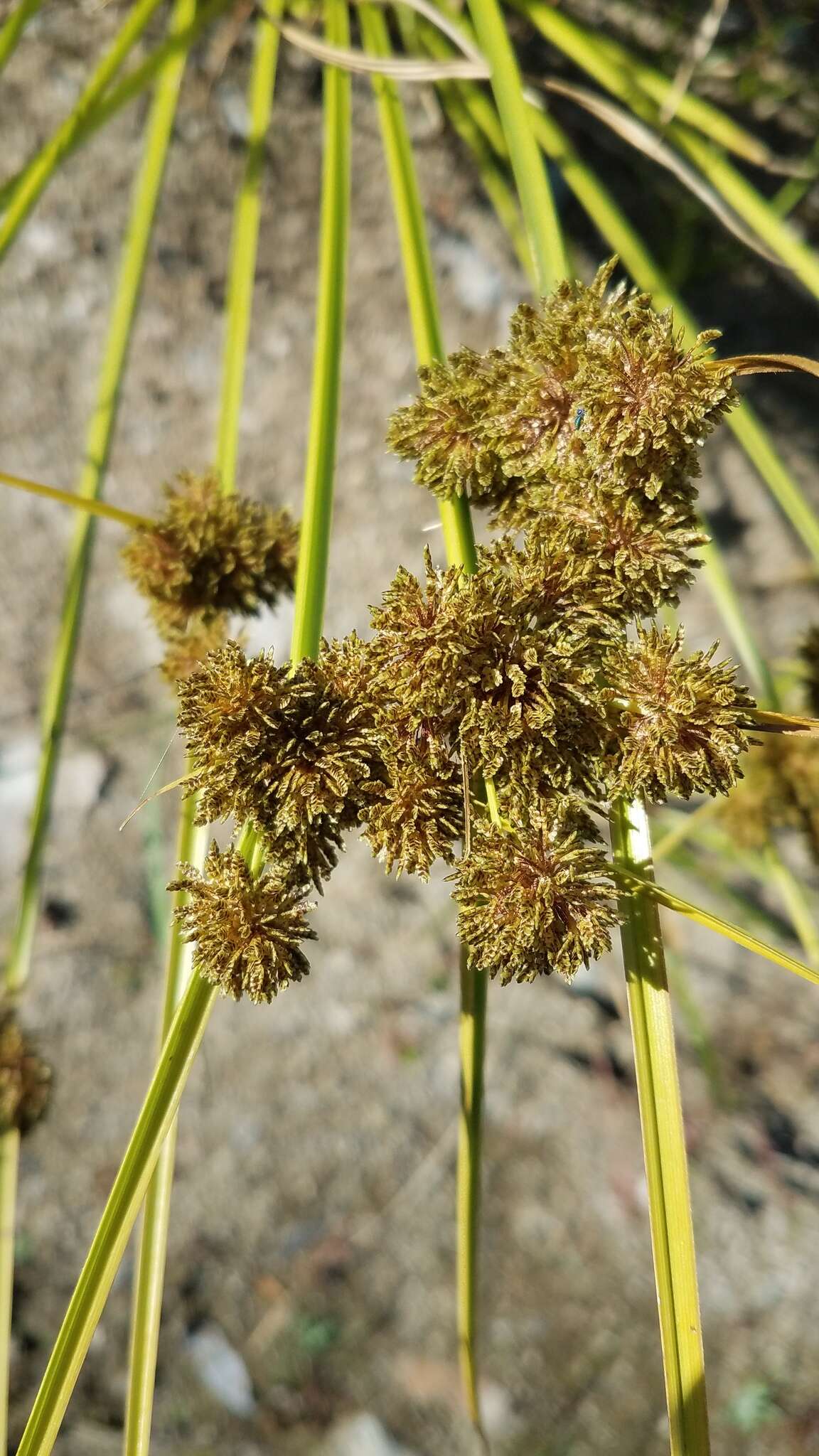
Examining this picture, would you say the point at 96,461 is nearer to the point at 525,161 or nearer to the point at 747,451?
the point at 525,161

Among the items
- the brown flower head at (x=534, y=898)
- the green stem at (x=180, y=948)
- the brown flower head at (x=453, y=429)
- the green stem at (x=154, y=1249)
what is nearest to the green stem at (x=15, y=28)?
the green stem at (x=180, y=948)

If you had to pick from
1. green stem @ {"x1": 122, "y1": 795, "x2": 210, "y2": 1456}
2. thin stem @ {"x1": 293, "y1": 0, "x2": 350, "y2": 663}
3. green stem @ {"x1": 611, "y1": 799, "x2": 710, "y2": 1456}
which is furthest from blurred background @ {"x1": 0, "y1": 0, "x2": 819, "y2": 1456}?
green stem @ {"x1": 611, "y1": 799, "x2": 710, "y2": 1456}

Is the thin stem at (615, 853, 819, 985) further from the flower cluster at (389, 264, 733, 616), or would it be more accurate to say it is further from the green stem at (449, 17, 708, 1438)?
the flower cluster at (389, 264, 733, 616)

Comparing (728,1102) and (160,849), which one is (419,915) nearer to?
(160,849)

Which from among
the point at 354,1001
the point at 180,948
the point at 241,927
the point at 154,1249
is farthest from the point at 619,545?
the point at 354,1001

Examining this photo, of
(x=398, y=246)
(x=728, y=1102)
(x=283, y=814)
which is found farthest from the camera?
(x=728, y=1102)

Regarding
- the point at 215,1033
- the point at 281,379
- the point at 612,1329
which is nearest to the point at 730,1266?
the point at 612,1329

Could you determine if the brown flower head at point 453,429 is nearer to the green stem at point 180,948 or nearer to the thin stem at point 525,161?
the thin stem at point 525,161
